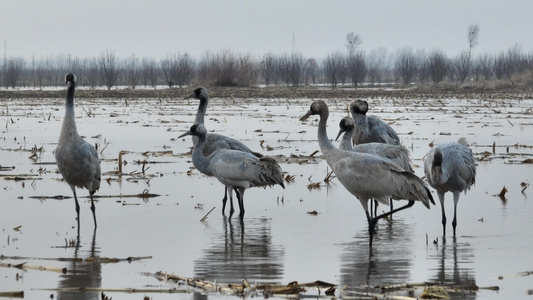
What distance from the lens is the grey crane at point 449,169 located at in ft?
33.4

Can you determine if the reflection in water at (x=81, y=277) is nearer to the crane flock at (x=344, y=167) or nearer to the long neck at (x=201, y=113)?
the crane flock at (x=344, y=167)

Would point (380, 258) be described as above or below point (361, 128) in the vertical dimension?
below

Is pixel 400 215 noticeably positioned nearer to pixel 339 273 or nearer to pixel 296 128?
pixel 339 273

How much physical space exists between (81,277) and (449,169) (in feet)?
14.7

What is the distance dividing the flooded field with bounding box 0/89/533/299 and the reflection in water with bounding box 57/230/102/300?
0.4 inches

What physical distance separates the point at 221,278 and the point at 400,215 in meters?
4.37

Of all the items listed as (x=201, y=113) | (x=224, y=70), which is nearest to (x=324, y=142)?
(x=201, y=113)

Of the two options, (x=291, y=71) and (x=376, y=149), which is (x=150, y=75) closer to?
(x=291, y=71)

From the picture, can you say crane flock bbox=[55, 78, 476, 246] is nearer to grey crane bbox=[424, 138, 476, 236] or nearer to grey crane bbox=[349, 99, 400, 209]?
grey crane bbox=[424, 138, 476, 236]

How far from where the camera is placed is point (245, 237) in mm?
10031

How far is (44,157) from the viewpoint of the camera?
17.2 m

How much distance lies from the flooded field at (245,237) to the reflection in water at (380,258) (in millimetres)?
13

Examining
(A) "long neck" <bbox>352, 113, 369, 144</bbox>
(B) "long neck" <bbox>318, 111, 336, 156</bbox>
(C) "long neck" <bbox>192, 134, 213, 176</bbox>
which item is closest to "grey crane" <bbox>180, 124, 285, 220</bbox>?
(C) "long neck" <bbox>192, 134, 213, 176</bbox>

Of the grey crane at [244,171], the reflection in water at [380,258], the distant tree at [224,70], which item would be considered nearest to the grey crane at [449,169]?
the reflection in water at [380,258]
